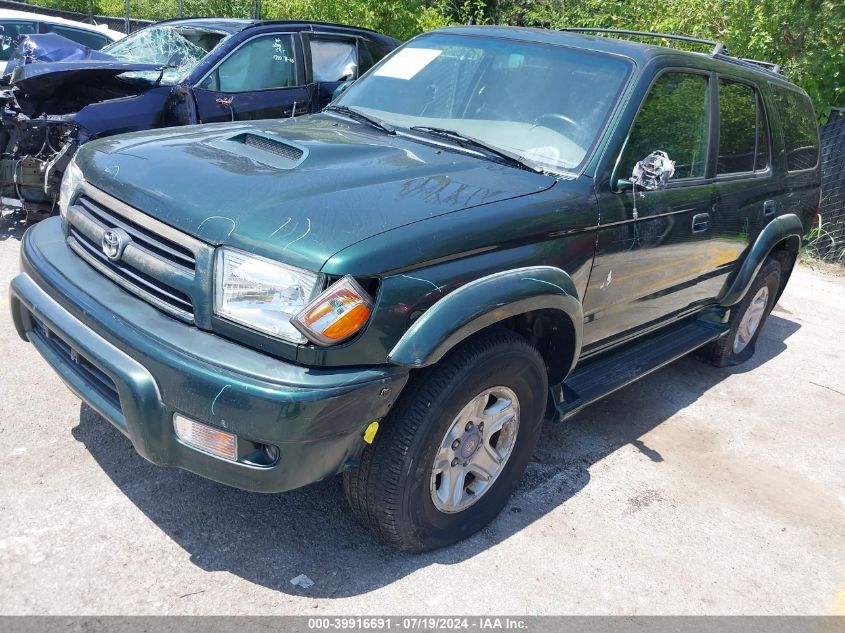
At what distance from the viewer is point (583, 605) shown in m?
2.93

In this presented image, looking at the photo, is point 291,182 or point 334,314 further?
point 291,182

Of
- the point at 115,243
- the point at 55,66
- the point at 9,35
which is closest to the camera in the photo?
the point at 115,243

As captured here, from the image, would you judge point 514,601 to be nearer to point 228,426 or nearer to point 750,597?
point 750,597

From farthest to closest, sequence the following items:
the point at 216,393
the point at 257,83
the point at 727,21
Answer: the point at 727,21, the point at 257,83, the point at 216,393

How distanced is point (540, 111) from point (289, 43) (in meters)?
4.55

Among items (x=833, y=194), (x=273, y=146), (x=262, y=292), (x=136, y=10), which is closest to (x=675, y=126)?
(x=273, y=146)

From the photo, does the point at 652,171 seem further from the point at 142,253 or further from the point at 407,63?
the point at 142,253

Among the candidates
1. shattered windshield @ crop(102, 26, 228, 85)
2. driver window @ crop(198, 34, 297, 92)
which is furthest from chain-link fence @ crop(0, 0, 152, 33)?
driver window @ crop(198, 34, 297, 92)

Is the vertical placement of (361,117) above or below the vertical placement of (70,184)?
above

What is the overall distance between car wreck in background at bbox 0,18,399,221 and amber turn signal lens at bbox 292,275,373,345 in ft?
14.7

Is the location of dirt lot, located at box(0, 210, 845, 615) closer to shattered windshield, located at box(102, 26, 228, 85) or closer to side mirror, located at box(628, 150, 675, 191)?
side mirror, located at box(628, 150, 675, 191)

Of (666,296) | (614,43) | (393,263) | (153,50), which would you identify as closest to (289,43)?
(153,50)

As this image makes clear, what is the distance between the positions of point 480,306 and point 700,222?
193 cm

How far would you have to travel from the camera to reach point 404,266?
2502mm
